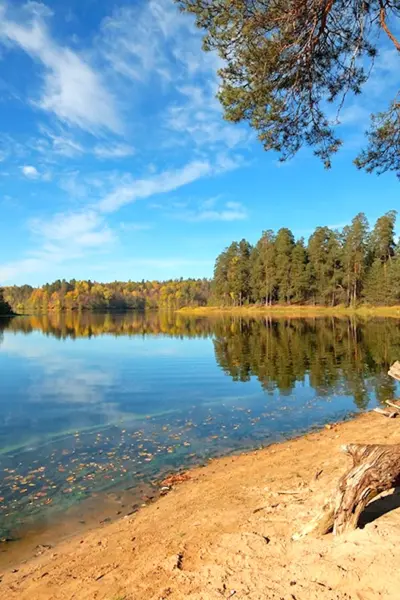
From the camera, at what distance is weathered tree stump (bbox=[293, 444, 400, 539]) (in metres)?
4.88

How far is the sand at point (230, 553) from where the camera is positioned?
424cm

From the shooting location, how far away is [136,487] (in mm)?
8828

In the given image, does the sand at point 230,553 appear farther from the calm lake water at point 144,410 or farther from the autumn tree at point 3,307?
the autumn tree at point 3,307

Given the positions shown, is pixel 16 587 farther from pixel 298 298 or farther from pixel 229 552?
pixel 298 298

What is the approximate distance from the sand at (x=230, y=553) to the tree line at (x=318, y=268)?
261ft

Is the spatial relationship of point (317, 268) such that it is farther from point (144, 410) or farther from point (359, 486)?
point (359, 486)

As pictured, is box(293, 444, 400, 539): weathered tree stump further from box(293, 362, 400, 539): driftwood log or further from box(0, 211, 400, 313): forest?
box(0, 211, 400, 313): forest

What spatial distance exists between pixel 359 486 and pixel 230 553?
72.3 inches

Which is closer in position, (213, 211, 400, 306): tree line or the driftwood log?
the driftwood log

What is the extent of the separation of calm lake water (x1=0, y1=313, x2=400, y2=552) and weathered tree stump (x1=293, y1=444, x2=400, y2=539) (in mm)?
4438

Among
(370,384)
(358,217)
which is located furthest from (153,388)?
(358,217)

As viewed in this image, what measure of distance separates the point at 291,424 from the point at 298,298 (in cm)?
8961

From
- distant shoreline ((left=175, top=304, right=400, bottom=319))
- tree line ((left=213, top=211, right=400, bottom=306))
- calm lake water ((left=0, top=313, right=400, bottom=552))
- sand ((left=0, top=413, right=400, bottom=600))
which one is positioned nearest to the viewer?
sand ((left=0, top=413, right=400, bottom=600))

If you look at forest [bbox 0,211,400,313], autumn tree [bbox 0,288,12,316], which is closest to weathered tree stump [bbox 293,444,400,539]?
forest [bbox 0,211,400,313]
